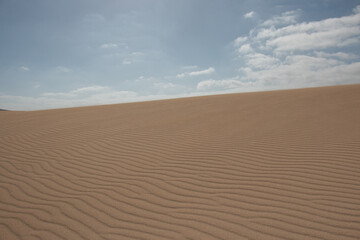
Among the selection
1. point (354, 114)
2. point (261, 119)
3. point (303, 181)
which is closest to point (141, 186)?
point (303, 181)

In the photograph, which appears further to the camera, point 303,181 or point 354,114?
point 354,114

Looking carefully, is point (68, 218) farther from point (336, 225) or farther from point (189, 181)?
point (336, 225)

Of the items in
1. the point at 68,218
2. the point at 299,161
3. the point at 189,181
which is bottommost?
the point at 68,218

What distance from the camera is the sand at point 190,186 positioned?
2.50m

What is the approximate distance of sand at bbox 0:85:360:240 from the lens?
2498 millimetres

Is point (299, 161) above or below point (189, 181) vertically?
above

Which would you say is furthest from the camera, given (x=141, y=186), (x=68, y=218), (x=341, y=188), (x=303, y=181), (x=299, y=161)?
(x=299, y=161)

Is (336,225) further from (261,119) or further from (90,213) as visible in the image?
(261,119)

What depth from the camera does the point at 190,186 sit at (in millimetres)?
3434

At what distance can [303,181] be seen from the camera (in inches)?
129

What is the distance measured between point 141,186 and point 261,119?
5977 millimetres

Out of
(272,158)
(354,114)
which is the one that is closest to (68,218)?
(272,158)

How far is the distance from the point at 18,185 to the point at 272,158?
5.02 m

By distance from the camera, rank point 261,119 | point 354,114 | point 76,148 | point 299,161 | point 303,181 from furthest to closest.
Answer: point 261,119, point 354,114, point 76,148, point 299,161, point 303,181
